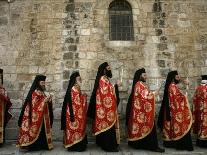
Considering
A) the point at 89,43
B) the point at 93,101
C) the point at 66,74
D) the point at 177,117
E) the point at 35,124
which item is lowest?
the point at 35,124

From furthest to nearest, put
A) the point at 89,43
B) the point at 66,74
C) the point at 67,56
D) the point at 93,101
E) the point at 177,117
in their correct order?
1. the point at 89,43
2. the point at 67,56
3. the point at 66,74
4. the point at 93,101
5. the point at 177,117

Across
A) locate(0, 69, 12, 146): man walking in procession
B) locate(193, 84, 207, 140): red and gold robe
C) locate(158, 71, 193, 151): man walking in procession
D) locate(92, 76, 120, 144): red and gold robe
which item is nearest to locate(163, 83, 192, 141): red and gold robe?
locate(158, 71, 193, 151): man walking in procession

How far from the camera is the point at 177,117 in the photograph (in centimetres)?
880

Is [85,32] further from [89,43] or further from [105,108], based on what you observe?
[105,108]

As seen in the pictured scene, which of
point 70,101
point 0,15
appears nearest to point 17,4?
point 0,15

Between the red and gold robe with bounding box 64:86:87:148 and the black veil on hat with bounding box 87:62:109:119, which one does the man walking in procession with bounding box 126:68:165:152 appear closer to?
the black veil on hat with bounding box 87:62:109:119

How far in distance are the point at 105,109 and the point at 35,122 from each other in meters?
1.64

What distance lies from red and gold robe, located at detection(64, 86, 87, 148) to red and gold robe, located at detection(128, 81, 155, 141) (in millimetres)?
1147

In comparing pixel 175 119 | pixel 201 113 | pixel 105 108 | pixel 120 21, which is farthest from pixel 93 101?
pixel 120 21

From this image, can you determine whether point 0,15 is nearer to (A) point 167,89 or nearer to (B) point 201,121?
(A) point 167,89

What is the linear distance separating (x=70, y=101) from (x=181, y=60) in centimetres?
364

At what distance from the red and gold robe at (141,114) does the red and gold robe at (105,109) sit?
39 centimetres

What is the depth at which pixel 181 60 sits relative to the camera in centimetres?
1055

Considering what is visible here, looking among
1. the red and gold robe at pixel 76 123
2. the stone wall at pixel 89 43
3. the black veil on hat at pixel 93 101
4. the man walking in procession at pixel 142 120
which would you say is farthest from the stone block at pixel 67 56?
the man walking in procession at pixel 142 120
